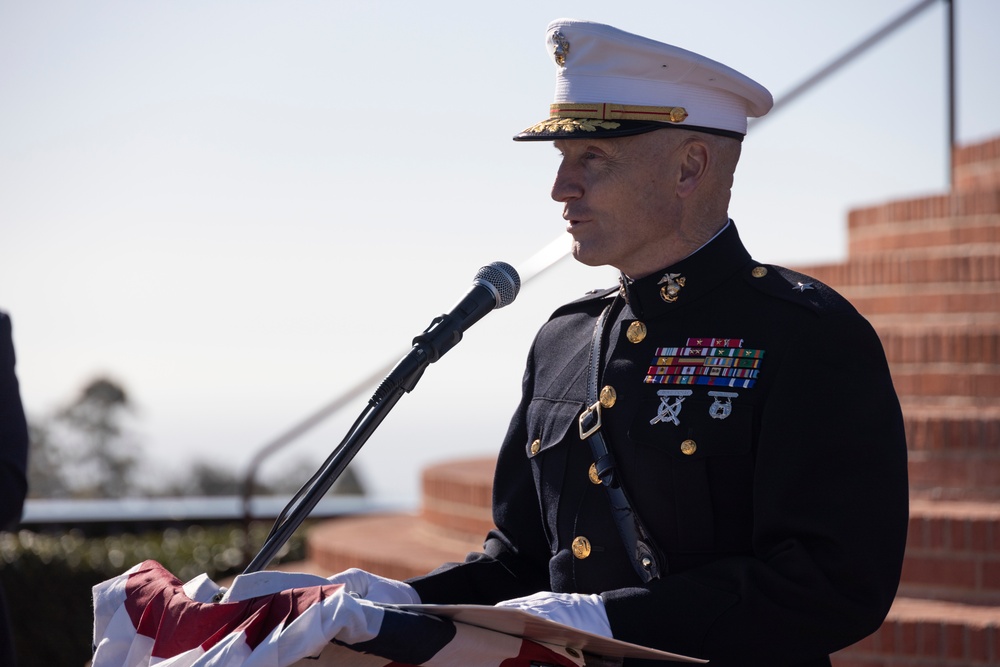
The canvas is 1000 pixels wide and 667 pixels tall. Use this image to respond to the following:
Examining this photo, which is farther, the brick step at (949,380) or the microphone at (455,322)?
the brick step at (949,380)

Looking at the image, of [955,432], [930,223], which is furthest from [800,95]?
[955,432]

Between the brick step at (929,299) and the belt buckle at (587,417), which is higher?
the brick step at (929,299)

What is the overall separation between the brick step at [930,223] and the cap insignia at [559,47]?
168 inches

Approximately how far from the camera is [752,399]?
2.08 metres

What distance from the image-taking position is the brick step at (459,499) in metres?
5.94

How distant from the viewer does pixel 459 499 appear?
20.3ft

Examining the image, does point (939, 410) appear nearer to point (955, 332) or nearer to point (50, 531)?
point (955, 332)

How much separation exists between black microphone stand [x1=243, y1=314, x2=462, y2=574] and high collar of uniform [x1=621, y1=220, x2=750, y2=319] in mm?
505

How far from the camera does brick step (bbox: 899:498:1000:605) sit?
4.32m

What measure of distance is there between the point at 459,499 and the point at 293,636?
4489mm

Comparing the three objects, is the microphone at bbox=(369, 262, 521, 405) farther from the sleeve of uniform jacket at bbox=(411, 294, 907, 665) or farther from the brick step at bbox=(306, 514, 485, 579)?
the brick step at bbox=(306, 514, 485, 579)

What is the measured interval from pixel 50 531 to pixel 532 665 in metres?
7.66

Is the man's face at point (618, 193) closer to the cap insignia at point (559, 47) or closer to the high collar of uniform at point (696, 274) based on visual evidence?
the high collar of uniform at point (696, 274)

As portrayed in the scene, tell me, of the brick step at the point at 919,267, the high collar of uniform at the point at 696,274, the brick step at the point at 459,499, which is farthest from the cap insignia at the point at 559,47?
the brick step at the point at 919,267
